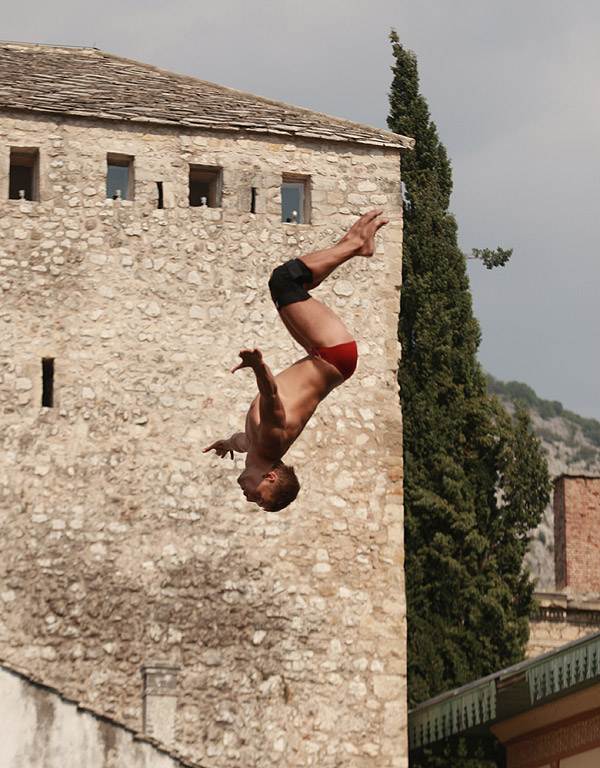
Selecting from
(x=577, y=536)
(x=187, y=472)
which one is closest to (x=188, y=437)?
(x=187, y=472)

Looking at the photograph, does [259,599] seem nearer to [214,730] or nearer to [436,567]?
[214,730]

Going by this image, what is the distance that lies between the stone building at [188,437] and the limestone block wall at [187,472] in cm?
2

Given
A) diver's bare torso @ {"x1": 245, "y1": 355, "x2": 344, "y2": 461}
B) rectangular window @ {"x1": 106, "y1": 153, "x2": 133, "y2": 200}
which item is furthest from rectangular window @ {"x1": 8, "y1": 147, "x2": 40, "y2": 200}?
diver's bare torso @ {"x1": 245, "y1": 355, "x2": 344, "y2": 461}

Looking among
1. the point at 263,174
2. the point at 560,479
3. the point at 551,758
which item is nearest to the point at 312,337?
the point at 551,758

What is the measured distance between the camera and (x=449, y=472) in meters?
20.5

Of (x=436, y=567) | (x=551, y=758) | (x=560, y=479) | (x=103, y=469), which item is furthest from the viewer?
(x=560, y=479)

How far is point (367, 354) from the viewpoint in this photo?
18.4 meters

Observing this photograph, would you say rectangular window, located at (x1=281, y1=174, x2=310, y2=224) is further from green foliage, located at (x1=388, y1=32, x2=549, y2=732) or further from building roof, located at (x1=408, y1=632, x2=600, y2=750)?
building roof, located at (x1=408, y1=632, x2=600, y2=750)

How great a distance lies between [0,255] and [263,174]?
2.97 meters

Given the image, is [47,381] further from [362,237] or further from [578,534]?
[578,534]

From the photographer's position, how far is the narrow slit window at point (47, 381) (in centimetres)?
1764

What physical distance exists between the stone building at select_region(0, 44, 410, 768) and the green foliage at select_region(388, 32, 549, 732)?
2.09m

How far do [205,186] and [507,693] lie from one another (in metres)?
6.71

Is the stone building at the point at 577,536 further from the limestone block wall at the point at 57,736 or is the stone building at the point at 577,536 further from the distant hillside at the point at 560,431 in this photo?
the distant hillside at the point at 560,431
